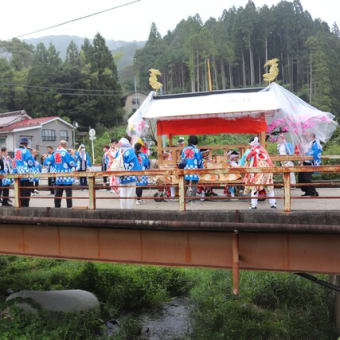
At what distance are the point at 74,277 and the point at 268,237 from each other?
11.1 metres

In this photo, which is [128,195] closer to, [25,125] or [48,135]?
[25,125]

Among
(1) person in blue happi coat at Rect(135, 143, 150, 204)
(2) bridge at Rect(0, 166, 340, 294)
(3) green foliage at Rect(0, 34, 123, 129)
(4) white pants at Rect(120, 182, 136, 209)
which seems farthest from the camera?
(3) green foliage at Rect(0, 34, 123, 129)

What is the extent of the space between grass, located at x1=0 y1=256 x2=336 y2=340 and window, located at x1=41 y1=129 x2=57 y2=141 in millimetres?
27592

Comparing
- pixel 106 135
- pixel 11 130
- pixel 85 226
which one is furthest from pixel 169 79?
pixel 85 226

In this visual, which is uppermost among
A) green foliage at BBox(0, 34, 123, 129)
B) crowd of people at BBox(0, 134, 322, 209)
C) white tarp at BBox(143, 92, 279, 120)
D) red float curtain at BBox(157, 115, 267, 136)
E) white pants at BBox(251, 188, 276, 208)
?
green foliage at BBox(0, 34, 123, 129)

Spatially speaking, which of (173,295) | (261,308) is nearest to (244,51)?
(173,295)

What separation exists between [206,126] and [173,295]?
716 cm

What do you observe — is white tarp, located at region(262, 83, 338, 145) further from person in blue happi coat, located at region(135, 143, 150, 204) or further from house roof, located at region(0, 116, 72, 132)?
house roof, located at region(0, 116, 72, 132)

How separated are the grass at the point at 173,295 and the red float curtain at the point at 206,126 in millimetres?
5666

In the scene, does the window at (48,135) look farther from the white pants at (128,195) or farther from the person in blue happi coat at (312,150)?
the person in blue happi coat at (312,150)

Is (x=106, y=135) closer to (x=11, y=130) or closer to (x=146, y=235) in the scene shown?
(x=11, y=130)

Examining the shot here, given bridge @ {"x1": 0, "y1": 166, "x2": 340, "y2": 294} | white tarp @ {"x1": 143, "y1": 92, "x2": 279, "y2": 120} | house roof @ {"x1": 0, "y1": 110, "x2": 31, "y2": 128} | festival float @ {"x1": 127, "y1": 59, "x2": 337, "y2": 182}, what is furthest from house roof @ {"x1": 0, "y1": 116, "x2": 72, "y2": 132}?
bridge @ {"x1": 0, "y1": 166, "x2": 340, "y2": 294}

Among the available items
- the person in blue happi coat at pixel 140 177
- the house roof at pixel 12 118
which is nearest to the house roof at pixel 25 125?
the house roof at pixel 12 118

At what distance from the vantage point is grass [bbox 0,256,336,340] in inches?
457
